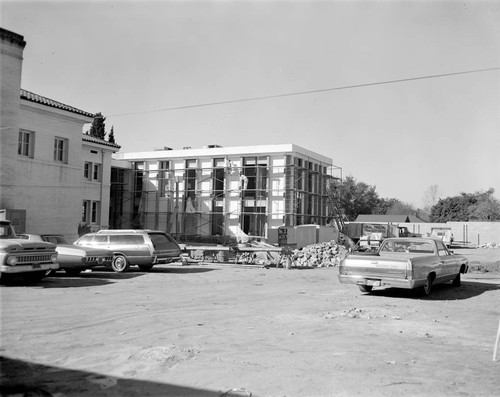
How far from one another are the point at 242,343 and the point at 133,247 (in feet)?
38.1

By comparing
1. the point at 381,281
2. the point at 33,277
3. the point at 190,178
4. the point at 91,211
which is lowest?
the point at 33,277

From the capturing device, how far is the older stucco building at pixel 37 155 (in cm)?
2103

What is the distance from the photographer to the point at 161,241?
18.5m

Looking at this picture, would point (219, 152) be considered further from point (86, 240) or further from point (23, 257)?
point (23, 257)

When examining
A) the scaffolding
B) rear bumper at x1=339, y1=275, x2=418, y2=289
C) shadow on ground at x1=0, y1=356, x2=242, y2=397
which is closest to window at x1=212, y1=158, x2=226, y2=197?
the scaffolding

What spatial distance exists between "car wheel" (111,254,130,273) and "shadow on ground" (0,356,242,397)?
1228 cm

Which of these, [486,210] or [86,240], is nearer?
[86,240]

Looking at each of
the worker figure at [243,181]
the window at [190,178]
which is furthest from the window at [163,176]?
the worker figure at [243,181]

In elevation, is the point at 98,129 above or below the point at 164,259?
above

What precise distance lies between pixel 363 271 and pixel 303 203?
3219 centimetres

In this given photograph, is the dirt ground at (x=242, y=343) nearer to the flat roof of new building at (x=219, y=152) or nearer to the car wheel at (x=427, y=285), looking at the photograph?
the car wheel at (x=427, y=285)

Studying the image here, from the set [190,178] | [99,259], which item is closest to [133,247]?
[99,259]

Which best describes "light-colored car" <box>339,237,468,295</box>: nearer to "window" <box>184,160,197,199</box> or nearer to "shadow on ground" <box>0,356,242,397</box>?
"shadow on ground" <box>0,356,242,397</box>

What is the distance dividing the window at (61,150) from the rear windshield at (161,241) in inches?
444
